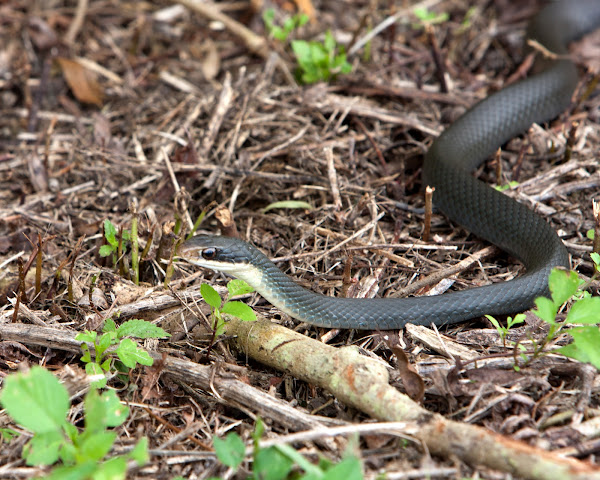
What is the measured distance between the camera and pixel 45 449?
279 centimetres

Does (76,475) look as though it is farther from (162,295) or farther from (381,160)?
(381,160)

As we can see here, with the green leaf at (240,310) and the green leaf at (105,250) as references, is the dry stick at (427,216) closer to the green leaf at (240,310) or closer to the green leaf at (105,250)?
the green leaf at (240,310)

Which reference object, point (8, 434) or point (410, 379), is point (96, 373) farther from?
point (410, 379)

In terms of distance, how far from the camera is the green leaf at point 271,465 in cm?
283

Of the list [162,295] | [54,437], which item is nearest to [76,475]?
[54,437]

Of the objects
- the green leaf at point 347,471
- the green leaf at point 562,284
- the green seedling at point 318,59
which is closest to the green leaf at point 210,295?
the green leaf at point 347,471

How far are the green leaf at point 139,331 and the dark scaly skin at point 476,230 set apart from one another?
1.98 feet

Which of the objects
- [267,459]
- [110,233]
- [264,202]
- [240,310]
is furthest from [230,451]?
[264,202]

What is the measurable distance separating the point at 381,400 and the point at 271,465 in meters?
0.72

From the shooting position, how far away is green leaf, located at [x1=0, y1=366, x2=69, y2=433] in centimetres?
264

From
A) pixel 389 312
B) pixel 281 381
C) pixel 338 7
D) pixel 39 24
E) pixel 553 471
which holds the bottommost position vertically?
pixel 281 381

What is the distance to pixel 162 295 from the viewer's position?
4359 mm

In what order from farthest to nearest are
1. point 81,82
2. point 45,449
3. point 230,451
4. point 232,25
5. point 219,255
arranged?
point 232,25 → point 81,82 → point 219,255 → point 230,451 → point 45,449

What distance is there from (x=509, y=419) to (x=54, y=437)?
225 cm
